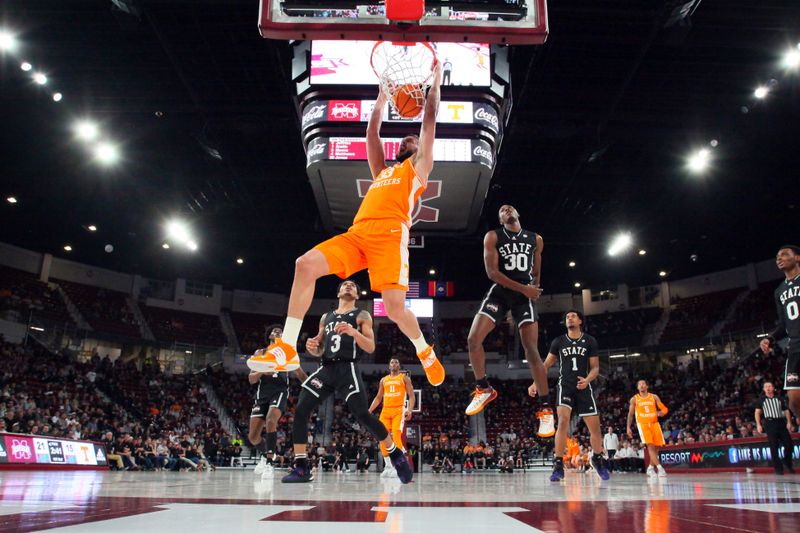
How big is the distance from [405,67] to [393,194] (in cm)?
220

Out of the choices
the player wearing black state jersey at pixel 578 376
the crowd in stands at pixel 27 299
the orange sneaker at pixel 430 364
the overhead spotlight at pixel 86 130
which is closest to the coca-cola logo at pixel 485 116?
the player wearing black state jersey at pixel 578 376

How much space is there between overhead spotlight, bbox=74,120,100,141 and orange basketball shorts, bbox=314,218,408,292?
15.7m

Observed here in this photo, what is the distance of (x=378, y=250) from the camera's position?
175 inches

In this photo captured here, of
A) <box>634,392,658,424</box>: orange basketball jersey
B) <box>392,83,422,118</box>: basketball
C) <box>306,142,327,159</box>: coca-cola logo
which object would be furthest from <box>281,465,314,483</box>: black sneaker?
<box>634,392,658,424</box>: orange basketball jersey

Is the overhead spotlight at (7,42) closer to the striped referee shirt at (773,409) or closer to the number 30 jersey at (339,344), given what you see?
the number 30 jersey at (339,344)

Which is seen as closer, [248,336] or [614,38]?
[614,38]

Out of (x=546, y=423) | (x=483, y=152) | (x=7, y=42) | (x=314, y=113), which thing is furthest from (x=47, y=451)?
(x=546, y=423)

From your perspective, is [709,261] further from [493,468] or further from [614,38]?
[614,38]

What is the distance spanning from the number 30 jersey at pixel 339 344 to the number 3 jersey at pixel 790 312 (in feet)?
15.6

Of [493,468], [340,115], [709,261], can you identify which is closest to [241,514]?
[340,115]

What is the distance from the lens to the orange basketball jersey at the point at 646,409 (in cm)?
1185

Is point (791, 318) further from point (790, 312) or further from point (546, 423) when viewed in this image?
point (546, 423)

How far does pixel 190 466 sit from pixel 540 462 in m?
15.8

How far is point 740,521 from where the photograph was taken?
2.38 m
